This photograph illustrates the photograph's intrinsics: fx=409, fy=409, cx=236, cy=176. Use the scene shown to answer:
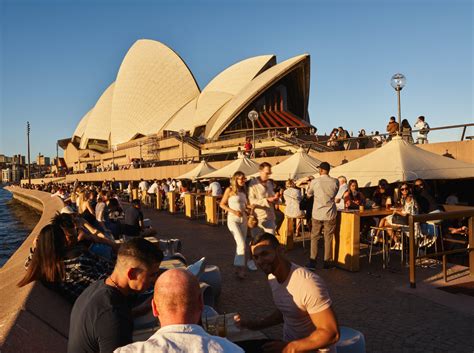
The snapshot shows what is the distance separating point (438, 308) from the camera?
14.0 feet

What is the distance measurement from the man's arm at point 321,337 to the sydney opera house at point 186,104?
99.1ft

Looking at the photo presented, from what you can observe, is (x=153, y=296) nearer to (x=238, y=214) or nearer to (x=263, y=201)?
(x=238, y=214)

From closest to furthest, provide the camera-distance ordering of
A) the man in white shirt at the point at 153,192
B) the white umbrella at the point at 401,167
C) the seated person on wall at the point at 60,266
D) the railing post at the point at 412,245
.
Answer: the seated person on wall at the point at 60,266 < the railing post at the point at 412,245 < the white umbrella at the point at 401,167 < the man in white shirt at the point at 153,192

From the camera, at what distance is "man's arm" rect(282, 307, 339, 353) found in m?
2.04

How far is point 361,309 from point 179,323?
339 centimetres

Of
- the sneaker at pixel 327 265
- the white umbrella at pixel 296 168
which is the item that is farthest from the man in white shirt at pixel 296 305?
the white umbrella at pixel 296 168

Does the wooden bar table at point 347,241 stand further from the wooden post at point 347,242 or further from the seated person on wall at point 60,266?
the seated person on wall at point 60,266

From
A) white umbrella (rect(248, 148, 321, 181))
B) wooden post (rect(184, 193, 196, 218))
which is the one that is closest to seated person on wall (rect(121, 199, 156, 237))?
white umbrella (rect(248, 148, 321, 181))

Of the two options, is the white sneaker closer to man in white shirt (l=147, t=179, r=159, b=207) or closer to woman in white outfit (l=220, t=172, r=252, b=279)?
woman in white outfit (l=220, t=172, r=252, b=279)

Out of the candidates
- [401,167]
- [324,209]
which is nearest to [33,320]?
[324,209]

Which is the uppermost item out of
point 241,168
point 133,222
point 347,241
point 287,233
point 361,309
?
point 241,168

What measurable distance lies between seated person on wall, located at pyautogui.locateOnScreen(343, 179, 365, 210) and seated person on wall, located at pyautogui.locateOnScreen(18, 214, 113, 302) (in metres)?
5.48

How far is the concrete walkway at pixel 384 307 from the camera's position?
3487mm

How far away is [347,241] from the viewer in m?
5.98
